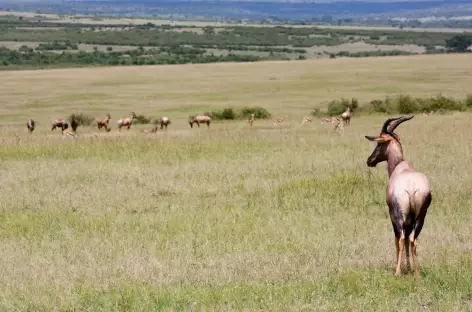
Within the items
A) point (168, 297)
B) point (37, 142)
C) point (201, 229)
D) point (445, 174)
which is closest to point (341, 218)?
point (201, 229)

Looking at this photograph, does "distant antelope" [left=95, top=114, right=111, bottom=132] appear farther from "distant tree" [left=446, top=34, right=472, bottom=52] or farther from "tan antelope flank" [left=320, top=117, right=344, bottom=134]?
"distant tree" [left=446, top=34, right=472, bottom=52]

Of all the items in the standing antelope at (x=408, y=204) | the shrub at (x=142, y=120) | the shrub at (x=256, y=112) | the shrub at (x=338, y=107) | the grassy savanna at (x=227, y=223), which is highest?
the standing antelope at (x=408, y=204)

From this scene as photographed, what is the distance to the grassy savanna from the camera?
30.3ft

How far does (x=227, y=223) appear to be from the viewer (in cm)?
1387

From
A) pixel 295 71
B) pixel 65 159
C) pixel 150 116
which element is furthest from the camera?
pixel 295 71

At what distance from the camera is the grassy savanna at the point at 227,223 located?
9.23 metres

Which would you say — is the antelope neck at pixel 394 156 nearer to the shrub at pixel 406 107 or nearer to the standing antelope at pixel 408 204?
the standing antelope at pixel 408 204

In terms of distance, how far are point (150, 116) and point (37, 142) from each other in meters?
16.9

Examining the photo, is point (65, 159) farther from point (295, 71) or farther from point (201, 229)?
point (295, 71)

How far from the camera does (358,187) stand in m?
16.7

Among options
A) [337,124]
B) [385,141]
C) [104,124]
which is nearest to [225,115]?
[104,124]

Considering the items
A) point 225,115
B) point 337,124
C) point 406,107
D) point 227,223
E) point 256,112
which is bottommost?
point 225,115

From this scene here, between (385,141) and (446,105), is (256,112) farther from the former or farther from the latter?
(385,141)

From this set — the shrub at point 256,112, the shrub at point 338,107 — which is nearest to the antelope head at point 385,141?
the shrub at point 256,112
